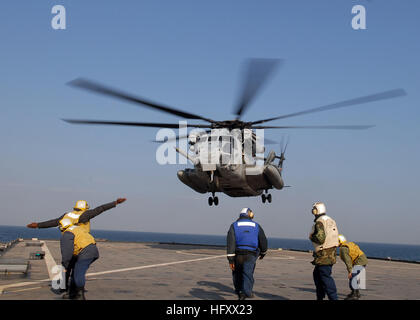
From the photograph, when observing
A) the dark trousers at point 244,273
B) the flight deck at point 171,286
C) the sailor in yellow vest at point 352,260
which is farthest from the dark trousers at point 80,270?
the sailor in yellow vest at point 352,260

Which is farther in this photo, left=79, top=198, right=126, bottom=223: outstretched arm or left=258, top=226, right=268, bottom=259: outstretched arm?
left=258, top=226, right=268, bottom=259: outstretched arm

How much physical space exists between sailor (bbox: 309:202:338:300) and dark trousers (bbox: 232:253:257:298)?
1.38 m

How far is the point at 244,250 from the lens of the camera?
928 cm

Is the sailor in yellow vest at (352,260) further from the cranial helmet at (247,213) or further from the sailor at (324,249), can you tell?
the cranial helmet at (247,213)

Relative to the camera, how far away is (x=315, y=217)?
9016mm

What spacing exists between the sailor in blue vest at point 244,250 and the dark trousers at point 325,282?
1363 mm

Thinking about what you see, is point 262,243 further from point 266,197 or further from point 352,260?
point 266,197

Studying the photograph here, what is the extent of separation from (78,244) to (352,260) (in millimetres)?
6552

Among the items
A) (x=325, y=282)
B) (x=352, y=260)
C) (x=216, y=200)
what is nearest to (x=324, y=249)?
(x=325, y=282)

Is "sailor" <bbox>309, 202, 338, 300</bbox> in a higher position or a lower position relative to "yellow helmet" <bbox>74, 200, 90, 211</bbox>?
lower

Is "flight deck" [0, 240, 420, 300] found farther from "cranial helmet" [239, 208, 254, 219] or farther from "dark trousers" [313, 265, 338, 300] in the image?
"cranial helmet" [239, 208, 254, 219]

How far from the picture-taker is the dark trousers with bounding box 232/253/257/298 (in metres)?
9.10

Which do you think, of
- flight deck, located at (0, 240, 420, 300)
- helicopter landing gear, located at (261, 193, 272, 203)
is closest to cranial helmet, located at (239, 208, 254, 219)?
flight deck, located at (0, 240, 420, 300)

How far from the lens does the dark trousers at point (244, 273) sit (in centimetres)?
910
